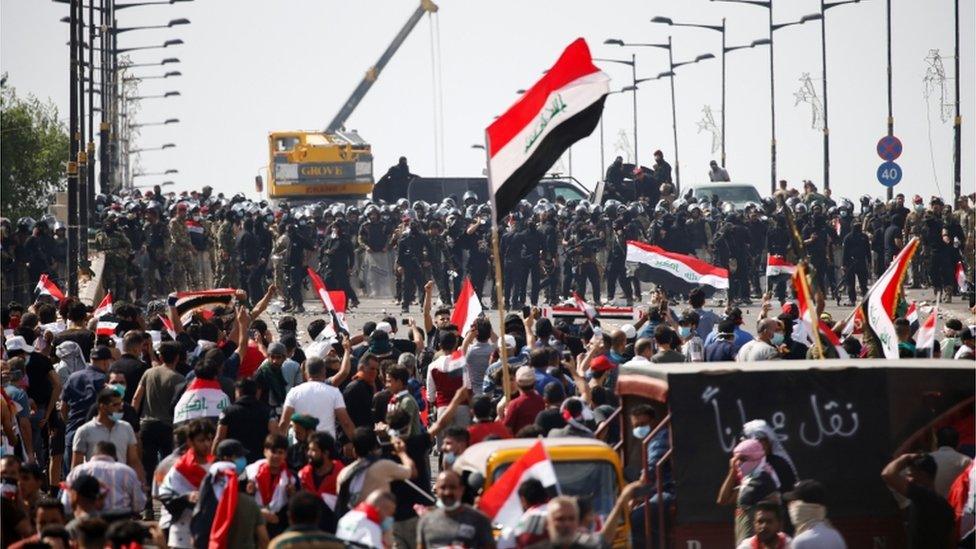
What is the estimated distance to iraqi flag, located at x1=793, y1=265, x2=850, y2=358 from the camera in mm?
15711

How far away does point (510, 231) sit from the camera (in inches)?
1435

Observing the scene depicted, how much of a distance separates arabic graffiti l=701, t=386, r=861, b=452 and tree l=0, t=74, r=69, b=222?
43808 mm

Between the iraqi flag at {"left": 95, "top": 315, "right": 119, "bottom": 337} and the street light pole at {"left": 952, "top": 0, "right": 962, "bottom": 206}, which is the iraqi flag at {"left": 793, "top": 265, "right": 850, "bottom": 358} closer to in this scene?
the iraqi flag at {"left": 95, "top": 315, "right": 119, "bottom": 337}

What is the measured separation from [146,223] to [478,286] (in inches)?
225

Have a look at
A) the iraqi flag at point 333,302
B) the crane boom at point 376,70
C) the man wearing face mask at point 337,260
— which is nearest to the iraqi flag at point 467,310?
the iraqi flag at point 333,302

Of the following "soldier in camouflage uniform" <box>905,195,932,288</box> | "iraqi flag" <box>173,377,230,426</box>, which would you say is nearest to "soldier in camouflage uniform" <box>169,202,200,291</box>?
"soldier in camouflage uniform" <box>905,195,932,288</box>

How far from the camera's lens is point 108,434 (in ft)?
44.9

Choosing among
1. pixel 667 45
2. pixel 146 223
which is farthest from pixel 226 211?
pixel 667 45

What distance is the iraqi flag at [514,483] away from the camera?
34.0ft

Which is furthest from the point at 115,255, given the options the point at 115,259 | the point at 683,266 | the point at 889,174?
the point at 889,174

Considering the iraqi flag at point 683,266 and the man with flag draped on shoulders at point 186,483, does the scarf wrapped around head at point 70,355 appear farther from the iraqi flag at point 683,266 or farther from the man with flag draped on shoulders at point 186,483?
the iraqi flag at point 683,266

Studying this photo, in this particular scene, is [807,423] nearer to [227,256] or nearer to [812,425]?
[812,425]

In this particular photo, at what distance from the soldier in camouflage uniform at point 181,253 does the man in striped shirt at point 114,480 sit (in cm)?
2266

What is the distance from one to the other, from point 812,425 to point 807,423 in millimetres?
34
